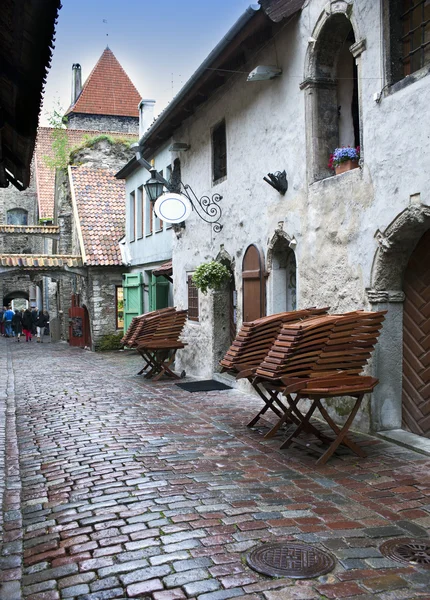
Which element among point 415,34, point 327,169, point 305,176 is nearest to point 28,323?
point 305,176

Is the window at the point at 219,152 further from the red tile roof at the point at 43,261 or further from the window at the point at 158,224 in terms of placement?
the red tile roof at the point at 43,261

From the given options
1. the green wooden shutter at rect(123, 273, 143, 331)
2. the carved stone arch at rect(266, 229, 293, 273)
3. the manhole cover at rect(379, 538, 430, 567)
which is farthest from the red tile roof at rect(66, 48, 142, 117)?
the manhole cover at rect(379, 538, 430, 567)

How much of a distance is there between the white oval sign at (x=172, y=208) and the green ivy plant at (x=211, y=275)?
4.26 ft

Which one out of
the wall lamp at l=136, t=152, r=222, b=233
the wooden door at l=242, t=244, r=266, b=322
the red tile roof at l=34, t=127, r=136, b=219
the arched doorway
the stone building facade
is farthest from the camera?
the red tile roof at l=34, t=127, r=136, b=219

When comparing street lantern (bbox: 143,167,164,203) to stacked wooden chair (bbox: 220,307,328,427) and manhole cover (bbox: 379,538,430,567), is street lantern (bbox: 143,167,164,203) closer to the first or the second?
stacked wooden chair (bbox: 220,307,328,427)

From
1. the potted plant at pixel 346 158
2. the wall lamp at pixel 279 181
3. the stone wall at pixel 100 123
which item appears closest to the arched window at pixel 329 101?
the potted plant at pixel 346 158

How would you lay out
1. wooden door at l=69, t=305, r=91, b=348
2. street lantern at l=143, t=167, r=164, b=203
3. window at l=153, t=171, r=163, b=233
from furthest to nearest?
wooden door at l=69, t=305, r=91, b=348 < window at l=153, t=171, r=163, b=233 < street lantern at l=143, t=167, r=164, b=203

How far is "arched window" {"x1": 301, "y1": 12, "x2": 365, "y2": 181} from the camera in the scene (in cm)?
852

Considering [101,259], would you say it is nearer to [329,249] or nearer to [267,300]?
[267,300]

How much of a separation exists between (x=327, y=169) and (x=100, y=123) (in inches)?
1332

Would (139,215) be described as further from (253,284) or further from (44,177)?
(44,177)

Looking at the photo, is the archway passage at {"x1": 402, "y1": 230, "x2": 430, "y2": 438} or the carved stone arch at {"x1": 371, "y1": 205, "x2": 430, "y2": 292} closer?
the carved stone arch at {"x1": 371, "y1": 205, "x2": 430, "y2": 292}

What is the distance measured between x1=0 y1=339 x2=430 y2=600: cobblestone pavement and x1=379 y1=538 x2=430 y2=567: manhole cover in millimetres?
77

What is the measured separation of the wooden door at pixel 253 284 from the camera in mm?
10148
